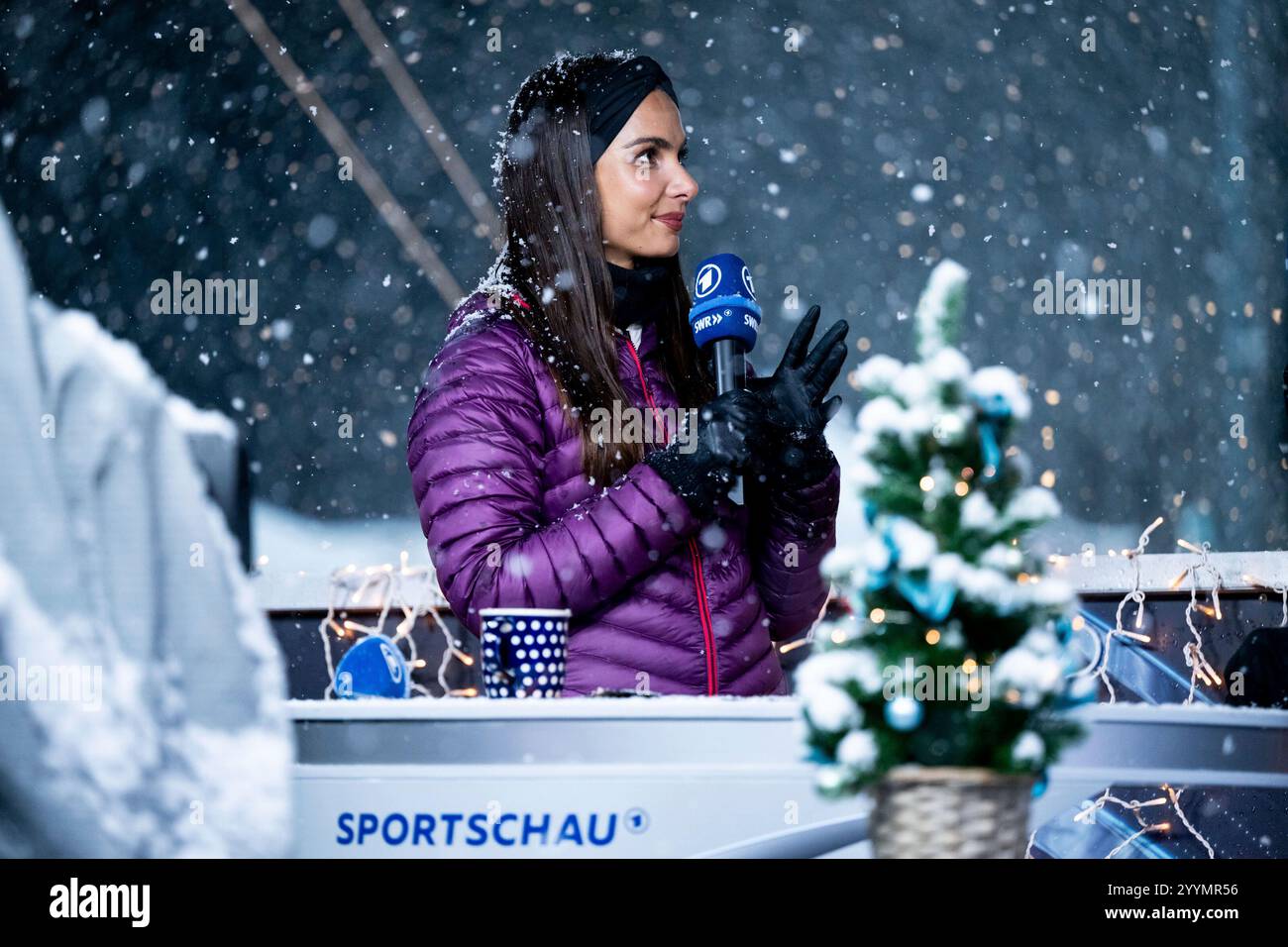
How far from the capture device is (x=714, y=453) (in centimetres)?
129

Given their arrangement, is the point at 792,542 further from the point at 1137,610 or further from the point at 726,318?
the point at 1137,610

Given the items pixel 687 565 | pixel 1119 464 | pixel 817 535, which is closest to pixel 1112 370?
pixel 1119 464

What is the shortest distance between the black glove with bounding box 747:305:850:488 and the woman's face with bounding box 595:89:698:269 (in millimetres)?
250

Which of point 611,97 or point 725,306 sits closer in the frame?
point 725,306

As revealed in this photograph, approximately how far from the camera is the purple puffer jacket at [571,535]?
1290 mm

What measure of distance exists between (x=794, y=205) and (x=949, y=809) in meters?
2.78

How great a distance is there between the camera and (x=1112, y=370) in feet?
10.6

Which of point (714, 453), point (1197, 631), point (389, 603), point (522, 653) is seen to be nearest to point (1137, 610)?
point (1197, 631)

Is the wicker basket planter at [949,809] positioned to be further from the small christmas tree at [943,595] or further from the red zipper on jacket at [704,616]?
the red zipper on jacket at [704,616]

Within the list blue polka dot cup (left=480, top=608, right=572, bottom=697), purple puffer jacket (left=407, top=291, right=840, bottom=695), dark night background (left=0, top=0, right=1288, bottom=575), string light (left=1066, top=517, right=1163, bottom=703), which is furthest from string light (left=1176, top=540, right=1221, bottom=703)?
blue polka dot cup (left=480, top=608, right=572, bottom=697)

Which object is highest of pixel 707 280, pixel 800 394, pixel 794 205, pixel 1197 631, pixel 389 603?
pixel 794 205
